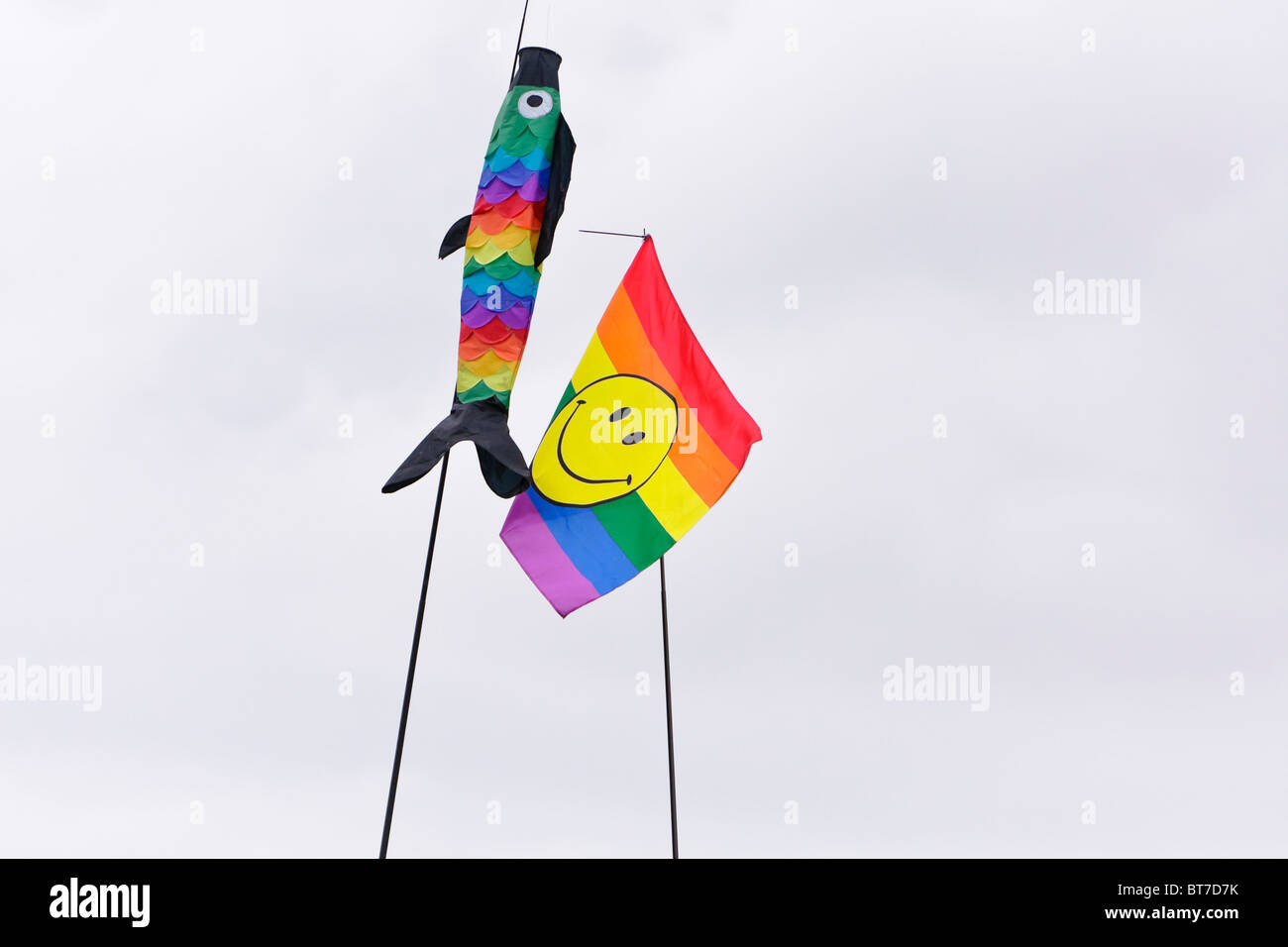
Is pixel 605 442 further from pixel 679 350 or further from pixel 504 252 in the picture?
pixel 504 252

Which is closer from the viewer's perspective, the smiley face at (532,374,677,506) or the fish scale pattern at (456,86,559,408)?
the fish scale pattern at (456,86,559,408)

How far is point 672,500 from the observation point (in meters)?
18.6

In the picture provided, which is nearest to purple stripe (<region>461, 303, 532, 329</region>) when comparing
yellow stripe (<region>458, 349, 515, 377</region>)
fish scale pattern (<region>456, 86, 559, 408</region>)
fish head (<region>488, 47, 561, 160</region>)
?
fish scale pattern (<region>456, 86, 559, 408</region>)

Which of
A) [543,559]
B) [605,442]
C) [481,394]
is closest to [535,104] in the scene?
[481,394]

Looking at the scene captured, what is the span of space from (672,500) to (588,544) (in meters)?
1.10

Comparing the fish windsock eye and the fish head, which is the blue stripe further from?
the fish windsock eye

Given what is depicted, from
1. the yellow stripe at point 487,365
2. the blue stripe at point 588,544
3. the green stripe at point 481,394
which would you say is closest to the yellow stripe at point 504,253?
the yellow stripe at point 487,365

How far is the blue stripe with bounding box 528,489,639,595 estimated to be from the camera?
1816 cm

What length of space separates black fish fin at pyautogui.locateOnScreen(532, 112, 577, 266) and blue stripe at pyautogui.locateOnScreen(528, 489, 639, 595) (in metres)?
2.72

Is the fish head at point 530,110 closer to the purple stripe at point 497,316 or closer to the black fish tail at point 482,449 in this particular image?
the purple stripe at point 497,316
